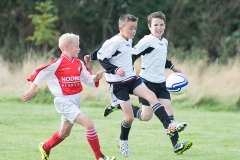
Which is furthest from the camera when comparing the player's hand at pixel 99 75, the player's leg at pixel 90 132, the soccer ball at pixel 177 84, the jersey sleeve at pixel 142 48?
the soccer ball at pixel 177 84

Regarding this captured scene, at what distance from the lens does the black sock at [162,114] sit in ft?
25.4

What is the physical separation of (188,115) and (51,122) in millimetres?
2991

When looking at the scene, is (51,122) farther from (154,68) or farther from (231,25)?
(231,25)

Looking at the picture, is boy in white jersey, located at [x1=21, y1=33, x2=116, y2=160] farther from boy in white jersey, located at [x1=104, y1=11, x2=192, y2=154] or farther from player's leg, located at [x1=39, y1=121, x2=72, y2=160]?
boy in white jersey, located at [x1=104, y1=11, x2=192, y2=154]

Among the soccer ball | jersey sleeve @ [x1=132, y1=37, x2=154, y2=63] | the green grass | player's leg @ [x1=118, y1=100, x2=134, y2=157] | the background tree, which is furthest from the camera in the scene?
the background tree

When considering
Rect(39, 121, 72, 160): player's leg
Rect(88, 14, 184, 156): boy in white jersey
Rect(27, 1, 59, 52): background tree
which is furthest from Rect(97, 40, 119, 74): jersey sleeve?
Rect(27, 1, 59, 52): background tree

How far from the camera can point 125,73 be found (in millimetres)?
7844

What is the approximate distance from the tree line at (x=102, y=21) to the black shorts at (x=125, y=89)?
17278mm

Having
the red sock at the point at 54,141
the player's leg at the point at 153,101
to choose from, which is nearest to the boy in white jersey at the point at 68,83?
the red sock at the point at 54,141

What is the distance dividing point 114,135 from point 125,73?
2214mm

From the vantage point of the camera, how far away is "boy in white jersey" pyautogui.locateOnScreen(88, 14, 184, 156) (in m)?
7.79

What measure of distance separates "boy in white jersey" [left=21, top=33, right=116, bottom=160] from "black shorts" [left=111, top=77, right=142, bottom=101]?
69cm

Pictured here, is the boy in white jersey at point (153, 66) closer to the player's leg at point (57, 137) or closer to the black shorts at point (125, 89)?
the black shorts at point (125, 89)

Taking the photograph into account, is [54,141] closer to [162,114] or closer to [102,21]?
[162,114]
